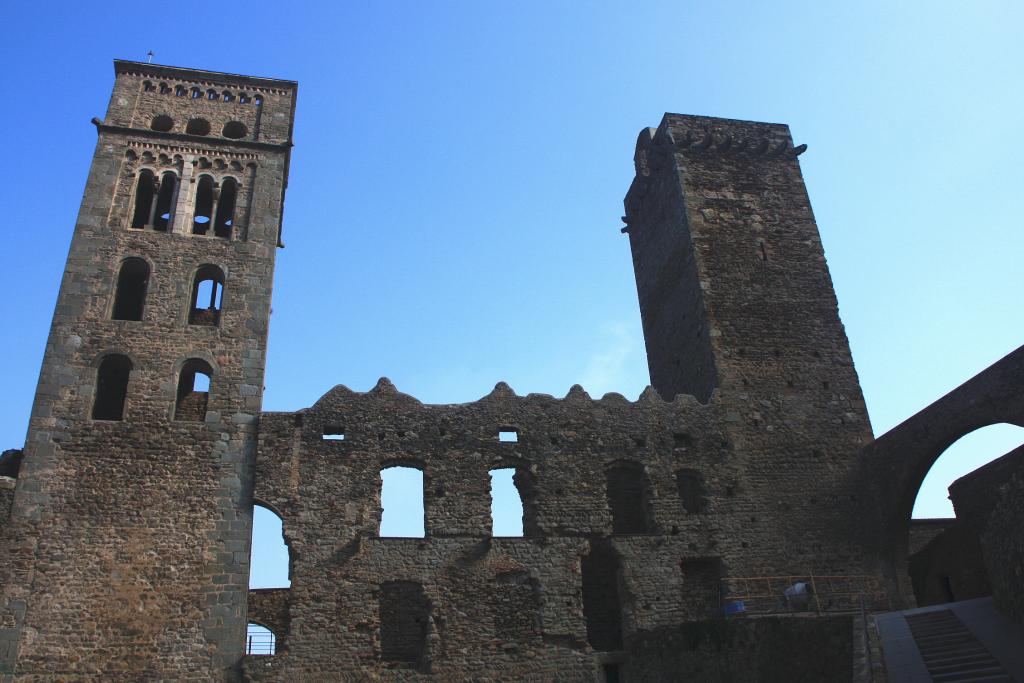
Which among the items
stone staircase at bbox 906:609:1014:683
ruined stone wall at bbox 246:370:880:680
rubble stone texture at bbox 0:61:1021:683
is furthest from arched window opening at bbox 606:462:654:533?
stone staircase at bbox 906:609:1014:683

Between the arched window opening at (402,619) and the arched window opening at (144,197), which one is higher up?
the arched window opening at (144,197)

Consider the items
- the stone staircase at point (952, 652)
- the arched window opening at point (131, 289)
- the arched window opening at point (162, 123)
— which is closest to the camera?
the stone staircase at point (952, 652)

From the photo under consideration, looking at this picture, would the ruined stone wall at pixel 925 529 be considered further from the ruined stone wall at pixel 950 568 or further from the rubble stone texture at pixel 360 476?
the rubble stone texture at pixel 360 476

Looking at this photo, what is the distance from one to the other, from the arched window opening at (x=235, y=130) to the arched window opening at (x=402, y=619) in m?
12.1

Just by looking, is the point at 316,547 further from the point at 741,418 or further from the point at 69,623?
the point at 741,418

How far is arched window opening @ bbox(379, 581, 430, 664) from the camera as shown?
50.7 ft

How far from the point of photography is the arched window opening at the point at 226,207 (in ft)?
62.8

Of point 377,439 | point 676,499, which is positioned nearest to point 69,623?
point 377,439

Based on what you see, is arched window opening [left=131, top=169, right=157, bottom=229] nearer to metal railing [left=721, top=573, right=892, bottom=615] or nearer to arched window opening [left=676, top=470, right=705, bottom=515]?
arched window opening [left=676, top=470, right=705, bottom=515]

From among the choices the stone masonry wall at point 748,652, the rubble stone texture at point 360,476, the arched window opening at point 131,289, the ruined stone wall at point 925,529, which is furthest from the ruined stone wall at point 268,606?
the ruined stone wall at point 925,529

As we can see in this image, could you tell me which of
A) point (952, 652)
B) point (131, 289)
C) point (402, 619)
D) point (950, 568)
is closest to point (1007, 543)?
point (952, 652)

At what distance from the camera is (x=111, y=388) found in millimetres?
17656

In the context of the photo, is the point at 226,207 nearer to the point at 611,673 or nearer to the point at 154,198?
Answer: the point at 154,198

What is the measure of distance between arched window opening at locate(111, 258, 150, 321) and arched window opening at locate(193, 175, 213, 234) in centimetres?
157
